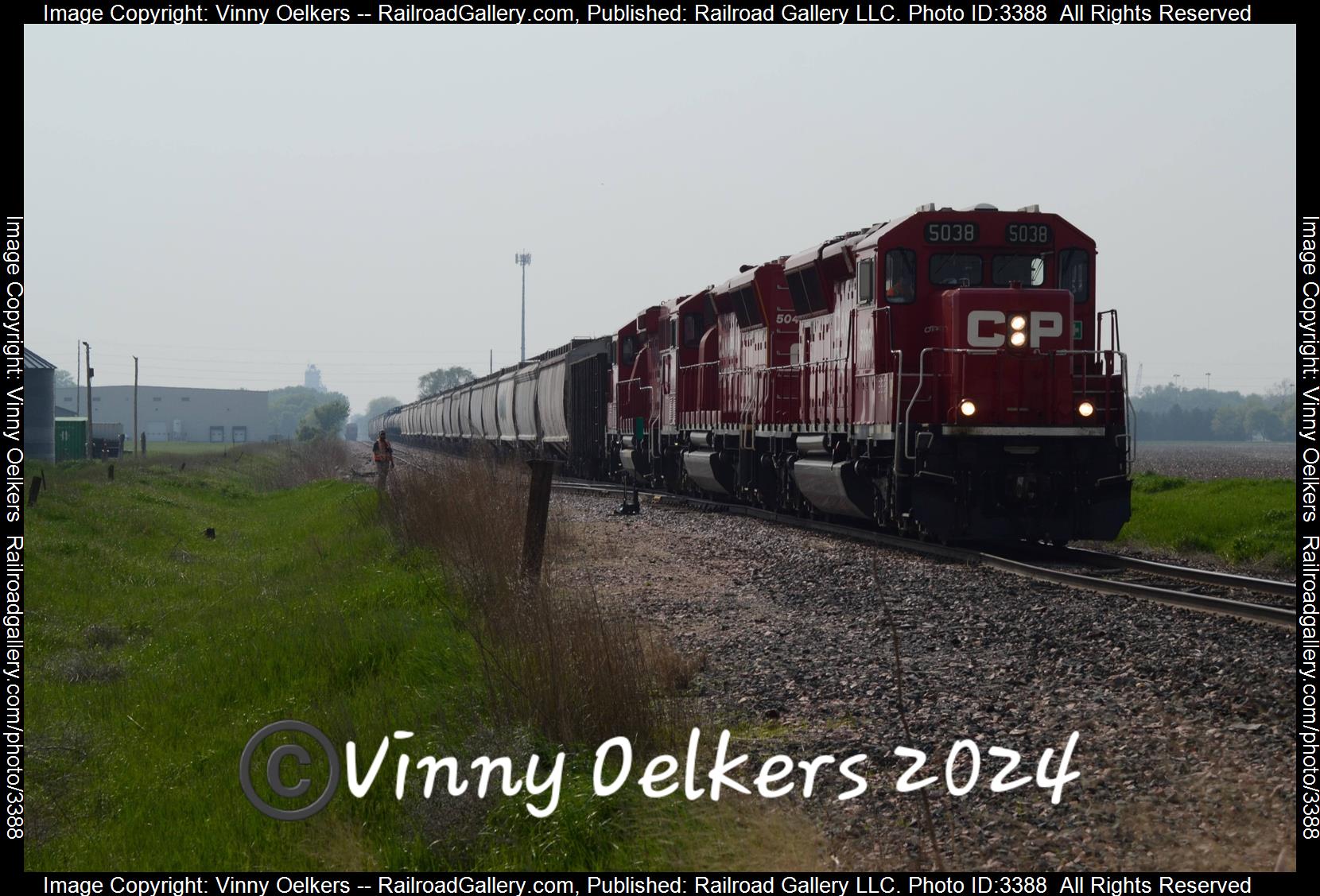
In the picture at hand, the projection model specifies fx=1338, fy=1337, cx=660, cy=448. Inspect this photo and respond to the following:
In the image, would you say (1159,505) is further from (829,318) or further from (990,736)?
(990,736)

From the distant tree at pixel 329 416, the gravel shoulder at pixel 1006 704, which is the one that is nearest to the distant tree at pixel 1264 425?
the distant tree at pixel 329 416

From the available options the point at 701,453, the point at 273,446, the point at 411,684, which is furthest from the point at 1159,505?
the point at 273,446

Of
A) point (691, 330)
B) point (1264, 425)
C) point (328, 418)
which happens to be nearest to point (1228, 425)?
point (1264, 425)

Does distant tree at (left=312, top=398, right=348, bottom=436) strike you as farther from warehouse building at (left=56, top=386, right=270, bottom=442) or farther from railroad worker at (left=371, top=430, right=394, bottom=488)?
railroad worker at (left=371, top=430, right=394, bottom=488)

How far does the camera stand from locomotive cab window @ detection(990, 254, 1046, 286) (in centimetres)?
1505

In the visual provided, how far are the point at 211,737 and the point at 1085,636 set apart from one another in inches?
236

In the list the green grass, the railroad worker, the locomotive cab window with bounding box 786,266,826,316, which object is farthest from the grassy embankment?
the green grass

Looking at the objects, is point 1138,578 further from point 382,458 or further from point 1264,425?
point 1264,425

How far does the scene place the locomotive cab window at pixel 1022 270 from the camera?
1505 cm

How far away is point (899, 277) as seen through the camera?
15.2 metres

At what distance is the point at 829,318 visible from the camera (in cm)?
1748

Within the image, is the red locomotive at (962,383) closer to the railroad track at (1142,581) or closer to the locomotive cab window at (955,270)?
the locomotive cab window at (955,270)

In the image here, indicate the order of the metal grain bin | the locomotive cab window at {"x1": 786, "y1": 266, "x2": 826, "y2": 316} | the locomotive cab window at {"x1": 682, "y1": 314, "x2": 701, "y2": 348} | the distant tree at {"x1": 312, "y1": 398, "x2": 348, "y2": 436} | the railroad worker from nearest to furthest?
the locomotive cab window at {"x1": 786, "y1": 266, "x2": 826, "y2": 316} → the locomotive cab window at {"x1": 682, "y1": 314, "x2": 701, "y2": 348} → the railroad worker → the metal grain bin → the distant tree at {"x1": 312, "y1": 398, "x2": 348, "y2": 436}

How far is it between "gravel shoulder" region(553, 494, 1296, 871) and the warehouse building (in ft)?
528
